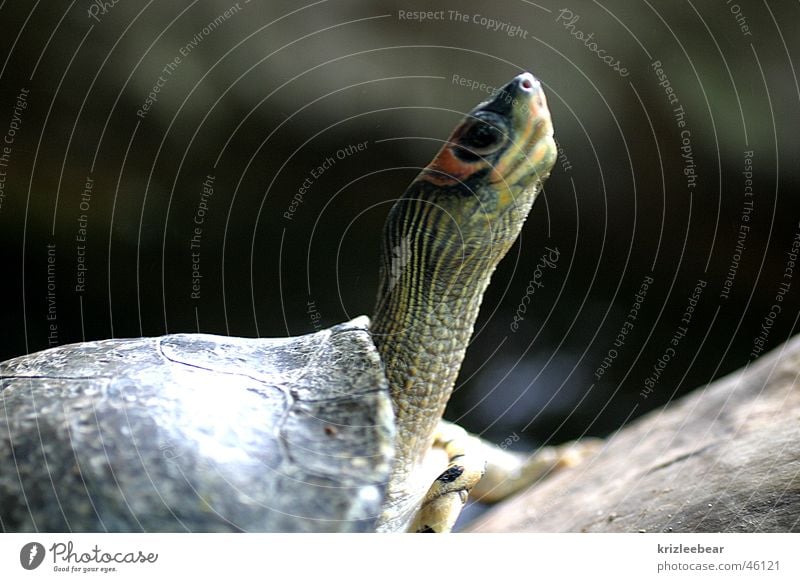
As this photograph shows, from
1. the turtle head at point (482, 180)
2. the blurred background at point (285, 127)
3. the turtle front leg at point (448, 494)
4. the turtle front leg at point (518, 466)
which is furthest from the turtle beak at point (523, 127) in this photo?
the turtle front leg at point (518, 466)

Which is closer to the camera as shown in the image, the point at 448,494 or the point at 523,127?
the point at 523,127

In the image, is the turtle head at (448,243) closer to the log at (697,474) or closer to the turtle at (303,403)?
the turtle at (303,403)

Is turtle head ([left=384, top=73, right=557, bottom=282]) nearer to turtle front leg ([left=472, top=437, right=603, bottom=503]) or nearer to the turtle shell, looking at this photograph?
the turtle shell

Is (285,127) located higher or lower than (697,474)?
higher

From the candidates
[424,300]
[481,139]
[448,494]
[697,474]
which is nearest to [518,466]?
[697,474]

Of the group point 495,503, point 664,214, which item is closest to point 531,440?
point 495,503

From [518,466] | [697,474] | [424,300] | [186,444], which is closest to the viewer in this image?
[186,444]

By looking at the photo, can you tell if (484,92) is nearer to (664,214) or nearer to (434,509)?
(434,509)
